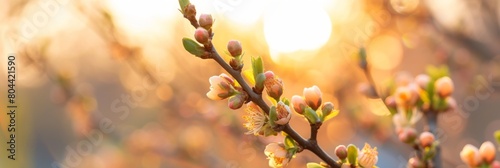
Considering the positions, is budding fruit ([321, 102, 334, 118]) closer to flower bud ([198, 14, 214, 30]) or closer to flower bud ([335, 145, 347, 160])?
flower bud ([335, 145, 347, 160])

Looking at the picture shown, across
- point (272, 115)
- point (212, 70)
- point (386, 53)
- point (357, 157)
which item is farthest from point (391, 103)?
point (386, 53)

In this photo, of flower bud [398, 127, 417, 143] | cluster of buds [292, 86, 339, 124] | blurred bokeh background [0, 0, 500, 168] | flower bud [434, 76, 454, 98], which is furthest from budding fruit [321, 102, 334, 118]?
blurred bokeh background [0, 0, 500, 168]

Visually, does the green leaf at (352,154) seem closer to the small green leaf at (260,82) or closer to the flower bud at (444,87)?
the small green leaf at (260,82)

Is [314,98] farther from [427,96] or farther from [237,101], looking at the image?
[427,96]

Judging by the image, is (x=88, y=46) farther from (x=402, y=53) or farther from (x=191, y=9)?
(x=191, y=9)

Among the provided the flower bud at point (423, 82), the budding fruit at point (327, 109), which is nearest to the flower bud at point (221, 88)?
the budding fruit at point (327, 109)
